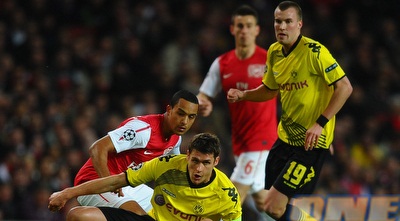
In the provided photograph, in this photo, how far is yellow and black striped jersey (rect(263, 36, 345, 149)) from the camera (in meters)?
6.92

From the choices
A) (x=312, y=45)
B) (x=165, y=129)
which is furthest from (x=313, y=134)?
(x=165, y=129)

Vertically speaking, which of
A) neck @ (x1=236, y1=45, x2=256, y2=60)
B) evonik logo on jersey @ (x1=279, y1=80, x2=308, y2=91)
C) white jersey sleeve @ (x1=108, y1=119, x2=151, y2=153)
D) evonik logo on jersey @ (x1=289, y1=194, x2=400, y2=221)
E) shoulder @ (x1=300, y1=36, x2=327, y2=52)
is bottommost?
evonik logo on jersey @ (x1=289, y1=194, x2=400, y2=221)

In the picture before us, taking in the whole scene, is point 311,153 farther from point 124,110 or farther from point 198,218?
point 124,110

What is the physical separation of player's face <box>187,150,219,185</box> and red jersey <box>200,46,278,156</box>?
2.32m

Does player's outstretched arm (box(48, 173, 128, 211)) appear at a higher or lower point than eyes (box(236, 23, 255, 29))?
lower

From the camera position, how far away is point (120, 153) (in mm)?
7461

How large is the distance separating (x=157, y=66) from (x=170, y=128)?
6.96m

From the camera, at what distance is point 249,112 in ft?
29.4

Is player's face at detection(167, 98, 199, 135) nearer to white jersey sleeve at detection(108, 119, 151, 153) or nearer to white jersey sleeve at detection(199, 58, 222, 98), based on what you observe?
white jersey sleeve at detection(108, 119, 151, 153)

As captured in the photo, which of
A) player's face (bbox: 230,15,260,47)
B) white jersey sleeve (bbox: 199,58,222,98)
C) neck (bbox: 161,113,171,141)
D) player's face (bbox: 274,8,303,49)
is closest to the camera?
player's face (bbox: 274,8,303,49)

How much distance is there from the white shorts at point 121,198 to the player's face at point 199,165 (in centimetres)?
92

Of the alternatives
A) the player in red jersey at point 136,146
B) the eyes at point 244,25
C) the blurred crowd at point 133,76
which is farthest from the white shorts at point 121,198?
the blurred crowd at point 133,76

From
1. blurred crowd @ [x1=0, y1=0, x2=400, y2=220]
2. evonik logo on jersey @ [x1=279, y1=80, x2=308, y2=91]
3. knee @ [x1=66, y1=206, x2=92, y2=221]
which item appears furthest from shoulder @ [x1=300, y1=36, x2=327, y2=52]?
blurred crowd @ [x1=0, y1=0, x2=400, y2=220]

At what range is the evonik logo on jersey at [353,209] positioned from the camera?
9656 mm
